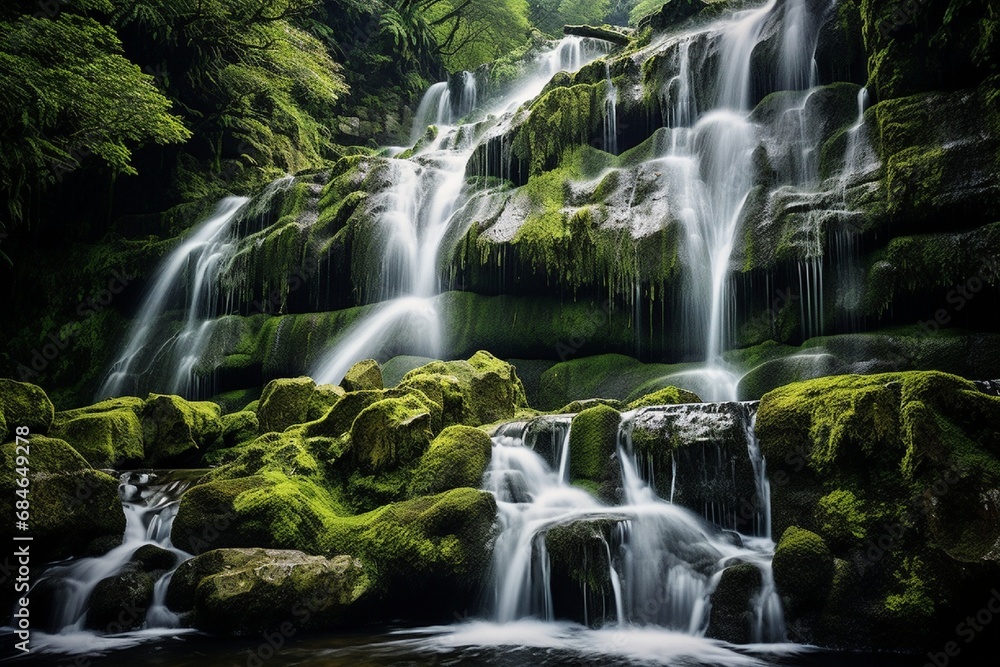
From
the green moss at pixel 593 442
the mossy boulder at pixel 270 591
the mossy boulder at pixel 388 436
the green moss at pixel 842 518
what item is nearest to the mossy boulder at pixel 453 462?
the mossy boulder at pixel 388 436

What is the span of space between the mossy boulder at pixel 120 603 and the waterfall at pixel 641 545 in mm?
3068

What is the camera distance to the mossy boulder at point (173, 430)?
956cm

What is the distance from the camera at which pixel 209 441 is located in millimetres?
10211

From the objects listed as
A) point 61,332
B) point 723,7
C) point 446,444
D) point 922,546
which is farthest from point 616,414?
point 61,332

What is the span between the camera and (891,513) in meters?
4.68

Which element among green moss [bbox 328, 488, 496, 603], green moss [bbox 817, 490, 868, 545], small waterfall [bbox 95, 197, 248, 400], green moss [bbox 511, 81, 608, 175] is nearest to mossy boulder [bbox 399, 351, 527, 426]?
green moss [bbox 328, 488, 496, 603]

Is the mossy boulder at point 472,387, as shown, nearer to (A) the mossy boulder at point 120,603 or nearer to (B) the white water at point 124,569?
(B) the white water at point 124,569

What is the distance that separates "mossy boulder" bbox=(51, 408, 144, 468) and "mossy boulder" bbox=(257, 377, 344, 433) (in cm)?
183

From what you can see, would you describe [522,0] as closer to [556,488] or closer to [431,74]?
[431,74]

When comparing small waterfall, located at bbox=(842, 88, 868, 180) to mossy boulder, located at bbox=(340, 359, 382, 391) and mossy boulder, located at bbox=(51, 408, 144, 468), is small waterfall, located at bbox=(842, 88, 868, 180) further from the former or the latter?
mossy boulder, located at bbox=(51, 408, 144, 468)

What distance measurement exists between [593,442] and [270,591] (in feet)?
10.8

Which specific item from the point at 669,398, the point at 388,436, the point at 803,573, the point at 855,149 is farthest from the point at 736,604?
the point at 855,149

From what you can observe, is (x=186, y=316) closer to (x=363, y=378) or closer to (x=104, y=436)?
(x=104, y=436)

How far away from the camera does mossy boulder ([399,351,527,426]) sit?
27.0 ft
